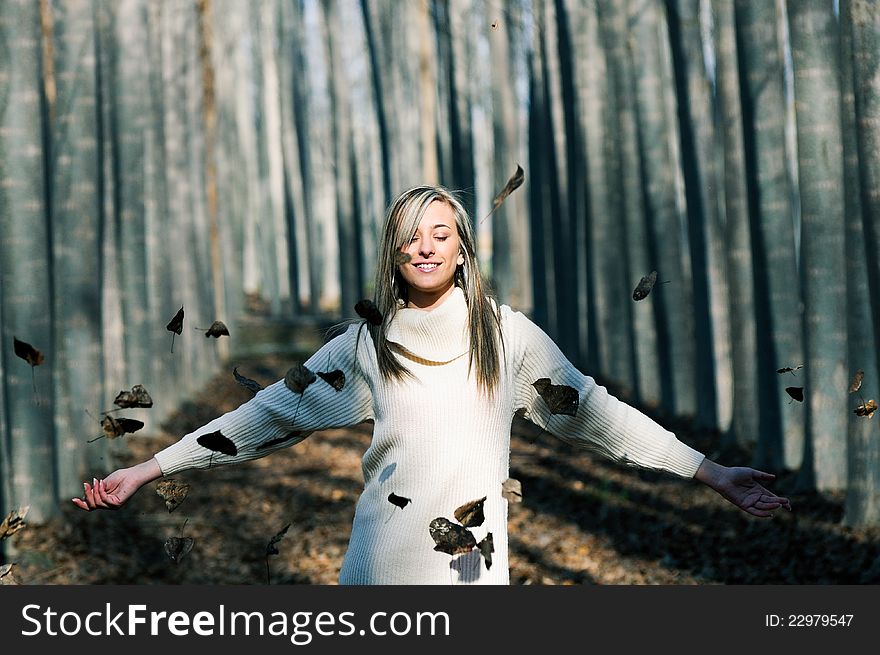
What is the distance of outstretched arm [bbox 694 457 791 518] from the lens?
2850mm

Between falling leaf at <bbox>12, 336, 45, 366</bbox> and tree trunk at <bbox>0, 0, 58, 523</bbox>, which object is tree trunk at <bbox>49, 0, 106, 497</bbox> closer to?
tree trunk at <bbox>0, 0, 58, 523</bbox>

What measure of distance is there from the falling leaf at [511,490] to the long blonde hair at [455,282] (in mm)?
247

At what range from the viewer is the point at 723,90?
377 inches

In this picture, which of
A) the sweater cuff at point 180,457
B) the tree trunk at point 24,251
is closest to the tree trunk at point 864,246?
the sweater cuff at point 180,457

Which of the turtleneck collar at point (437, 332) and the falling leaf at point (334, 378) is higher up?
the turtleneck collar at point (437, 332)

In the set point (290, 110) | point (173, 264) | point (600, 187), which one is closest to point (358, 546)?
point (600, 187)

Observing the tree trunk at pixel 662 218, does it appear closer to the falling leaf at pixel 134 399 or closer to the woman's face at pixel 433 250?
the falling leaf at pixel 134 399

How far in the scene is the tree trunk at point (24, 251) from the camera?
742cm

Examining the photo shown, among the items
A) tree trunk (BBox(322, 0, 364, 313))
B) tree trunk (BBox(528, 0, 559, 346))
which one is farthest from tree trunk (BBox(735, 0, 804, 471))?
tree trunk (BBox(322, 0, 364, 313))

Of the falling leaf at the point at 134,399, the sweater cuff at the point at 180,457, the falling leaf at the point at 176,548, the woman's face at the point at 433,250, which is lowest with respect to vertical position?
the falling leaf at the point at 176,548

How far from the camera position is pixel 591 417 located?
9.64 feet

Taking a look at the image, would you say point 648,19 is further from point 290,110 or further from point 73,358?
point 290,110

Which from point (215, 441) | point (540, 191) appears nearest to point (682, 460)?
point (215, 441)

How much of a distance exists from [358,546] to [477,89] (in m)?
30.3
